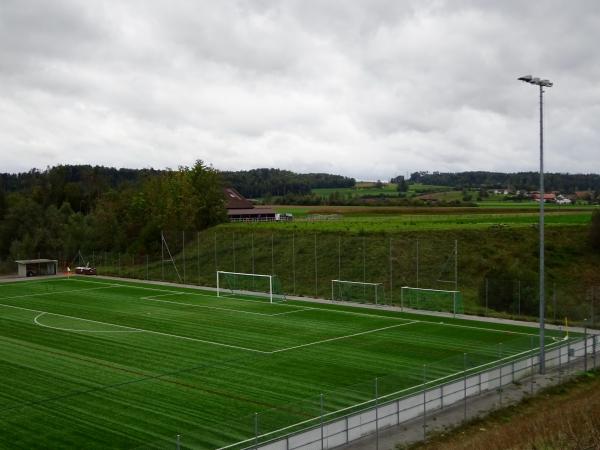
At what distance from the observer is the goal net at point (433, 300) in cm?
4141

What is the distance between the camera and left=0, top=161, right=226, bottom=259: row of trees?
77.6 metres

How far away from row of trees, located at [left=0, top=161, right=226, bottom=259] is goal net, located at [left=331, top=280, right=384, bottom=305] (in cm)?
3031

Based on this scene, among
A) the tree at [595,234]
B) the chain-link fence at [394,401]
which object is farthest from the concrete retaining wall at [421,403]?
the tree at [595,234]

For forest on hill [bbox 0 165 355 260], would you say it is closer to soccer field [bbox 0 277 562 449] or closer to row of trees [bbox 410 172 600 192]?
soccer field [bbox 0 277 562 449]

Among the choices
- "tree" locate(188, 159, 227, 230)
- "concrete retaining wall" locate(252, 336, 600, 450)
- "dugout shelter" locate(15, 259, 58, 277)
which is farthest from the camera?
"tree" locate(188, 159, 227, 230)

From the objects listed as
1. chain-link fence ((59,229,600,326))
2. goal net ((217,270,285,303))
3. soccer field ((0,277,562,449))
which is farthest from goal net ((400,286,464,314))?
goal net ((217,270,285,303))

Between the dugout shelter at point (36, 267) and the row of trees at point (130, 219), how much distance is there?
30.6 feet

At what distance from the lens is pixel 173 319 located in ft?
131

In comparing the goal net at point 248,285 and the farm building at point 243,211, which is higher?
the farm building at point 243,211

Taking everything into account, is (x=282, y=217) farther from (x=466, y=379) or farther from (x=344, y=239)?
(x=466, y=379)

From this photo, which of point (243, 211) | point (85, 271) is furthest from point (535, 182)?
point (85, 271)

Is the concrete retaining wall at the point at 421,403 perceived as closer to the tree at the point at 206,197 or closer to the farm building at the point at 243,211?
the tree at the point at 206,197

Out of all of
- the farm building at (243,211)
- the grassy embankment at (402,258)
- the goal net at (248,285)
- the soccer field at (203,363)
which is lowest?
the soccer field at (203,363)

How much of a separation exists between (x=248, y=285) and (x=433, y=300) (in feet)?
53.2
